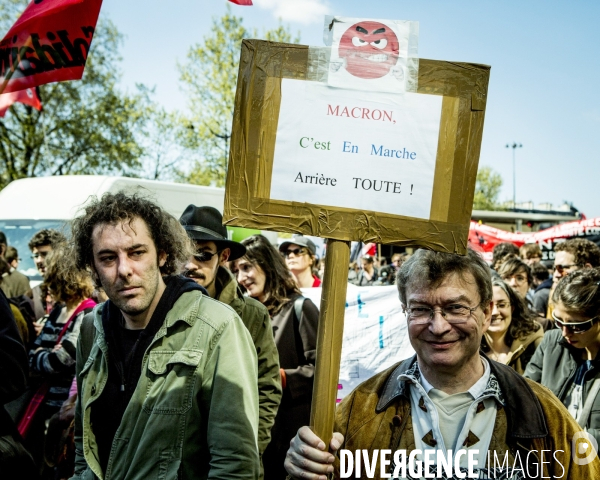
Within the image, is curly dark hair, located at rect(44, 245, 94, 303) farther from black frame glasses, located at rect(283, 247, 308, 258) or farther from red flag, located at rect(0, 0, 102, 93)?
black frame glasses, located at rect(283, 247, 308, 258)

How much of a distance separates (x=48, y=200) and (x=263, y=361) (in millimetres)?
7586

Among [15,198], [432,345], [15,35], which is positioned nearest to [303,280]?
[15,35]

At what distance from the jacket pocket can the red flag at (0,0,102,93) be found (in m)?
2.05

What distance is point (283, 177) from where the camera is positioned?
2064 mm

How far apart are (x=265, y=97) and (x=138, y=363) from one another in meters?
1.07

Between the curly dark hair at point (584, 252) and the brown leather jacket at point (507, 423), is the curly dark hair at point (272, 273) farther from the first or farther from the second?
the curly dark hair at point (584, 252)

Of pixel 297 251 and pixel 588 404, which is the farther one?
pixel 297 251

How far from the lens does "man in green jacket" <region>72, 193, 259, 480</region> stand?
2162mm

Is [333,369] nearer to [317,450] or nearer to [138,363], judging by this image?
[317,450]

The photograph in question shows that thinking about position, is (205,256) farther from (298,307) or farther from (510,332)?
(510,332)

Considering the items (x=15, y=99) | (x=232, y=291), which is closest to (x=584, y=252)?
(x=232, y=291)

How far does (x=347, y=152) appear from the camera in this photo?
6.68 feet

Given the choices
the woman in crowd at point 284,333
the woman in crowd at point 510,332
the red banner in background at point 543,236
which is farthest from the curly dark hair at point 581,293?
the red banner in background at point 543,236

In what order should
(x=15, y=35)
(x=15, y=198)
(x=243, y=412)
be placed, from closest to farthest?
(x=243, y=412) < (x=15, y=35) < (x=15, y=198)
